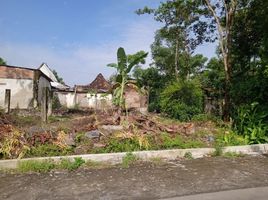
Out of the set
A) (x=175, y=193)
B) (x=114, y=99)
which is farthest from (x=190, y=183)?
(x=114, y=99)

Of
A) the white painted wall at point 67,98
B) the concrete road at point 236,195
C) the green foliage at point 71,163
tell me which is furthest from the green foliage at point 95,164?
the white painted wall at point 67,98

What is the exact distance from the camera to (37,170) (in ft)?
22.4

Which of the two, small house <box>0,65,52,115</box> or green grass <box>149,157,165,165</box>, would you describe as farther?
small house <box>0,65,52,115</box>

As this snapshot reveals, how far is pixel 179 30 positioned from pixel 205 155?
17.5 metres

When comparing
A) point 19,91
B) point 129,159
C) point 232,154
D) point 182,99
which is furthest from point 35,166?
point 19,91

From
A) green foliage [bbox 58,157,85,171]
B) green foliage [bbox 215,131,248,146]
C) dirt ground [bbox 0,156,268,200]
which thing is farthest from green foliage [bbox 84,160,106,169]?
green foliage [bbox 215,131,248,146]

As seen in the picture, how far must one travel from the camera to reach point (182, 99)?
17578 mm

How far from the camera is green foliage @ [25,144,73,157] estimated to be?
299 inches

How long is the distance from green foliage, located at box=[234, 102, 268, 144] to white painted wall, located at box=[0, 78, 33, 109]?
67.6 ft

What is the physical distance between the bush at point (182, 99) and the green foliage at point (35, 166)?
10.4 m

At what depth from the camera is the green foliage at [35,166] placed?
6867 mm

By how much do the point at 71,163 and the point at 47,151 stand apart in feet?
3.02

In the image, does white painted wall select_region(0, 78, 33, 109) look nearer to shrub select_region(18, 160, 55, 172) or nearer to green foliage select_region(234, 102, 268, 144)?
green foliage select_region(234, 102, 268, 144)

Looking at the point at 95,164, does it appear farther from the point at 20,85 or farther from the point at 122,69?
the point at 20,85
